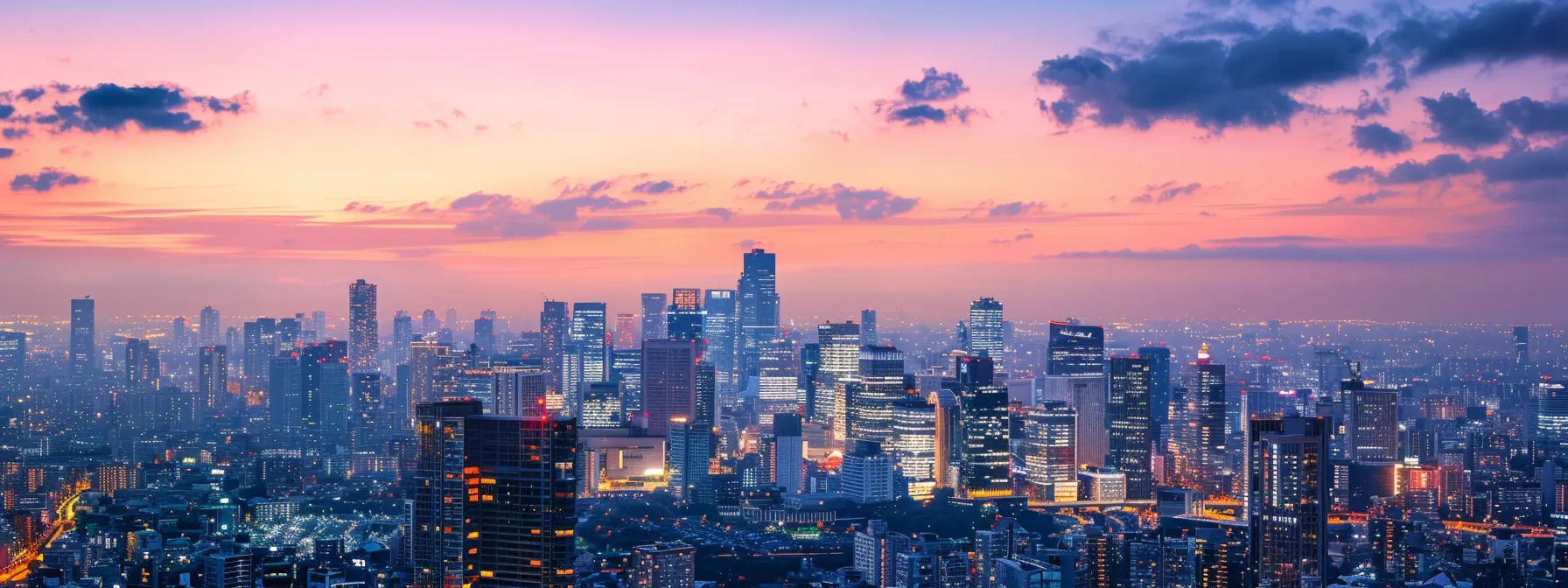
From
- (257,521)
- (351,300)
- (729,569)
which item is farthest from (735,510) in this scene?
(351,300)

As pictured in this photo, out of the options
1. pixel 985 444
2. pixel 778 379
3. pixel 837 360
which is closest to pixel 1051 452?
pixel 985 444

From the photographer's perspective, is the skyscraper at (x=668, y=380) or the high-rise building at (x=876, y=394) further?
the high-rise building at (x=876, y=394)

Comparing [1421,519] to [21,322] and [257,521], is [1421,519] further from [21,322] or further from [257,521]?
[21,322]

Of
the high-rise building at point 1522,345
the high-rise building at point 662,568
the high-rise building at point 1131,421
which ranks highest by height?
the high-rise building at point 1522,345

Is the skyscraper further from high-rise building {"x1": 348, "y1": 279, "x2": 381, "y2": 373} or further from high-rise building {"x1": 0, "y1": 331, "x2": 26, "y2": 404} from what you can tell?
high-rise building {"x1": 0, "y1": 331, "x2": 26, "y2": 404}

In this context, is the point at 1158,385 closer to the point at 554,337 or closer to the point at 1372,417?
the point at 1372,417

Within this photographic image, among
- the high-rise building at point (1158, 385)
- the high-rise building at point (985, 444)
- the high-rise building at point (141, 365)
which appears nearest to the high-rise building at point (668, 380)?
the high-rise building at point (985, 444)

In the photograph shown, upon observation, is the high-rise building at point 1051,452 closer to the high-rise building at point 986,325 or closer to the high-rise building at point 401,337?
the high-rise building at point 986,325

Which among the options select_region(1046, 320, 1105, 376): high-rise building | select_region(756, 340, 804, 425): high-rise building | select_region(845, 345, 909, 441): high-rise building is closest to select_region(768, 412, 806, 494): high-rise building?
select_region(845, 345, 909, 441): high-rise building
